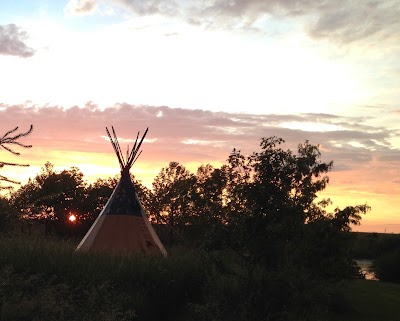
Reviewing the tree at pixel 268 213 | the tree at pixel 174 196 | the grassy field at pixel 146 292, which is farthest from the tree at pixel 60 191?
the tree at pixel 268 213

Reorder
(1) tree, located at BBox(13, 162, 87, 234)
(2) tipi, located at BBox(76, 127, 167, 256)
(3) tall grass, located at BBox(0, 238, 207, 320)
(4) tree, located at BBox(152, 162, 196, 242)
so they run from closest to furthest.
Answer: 1. (3) tall grass, located at BBox(0, 238, 207, 320)
2. (2) tipi, located at BBox(76, 127, 167, 256)
3. (4) tree, located at BBox(152, 162, 196, 242)
4. (1) tree, located at BBox(13, 162, 87, 234)

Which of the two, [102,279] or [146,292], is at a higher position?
[102,279]

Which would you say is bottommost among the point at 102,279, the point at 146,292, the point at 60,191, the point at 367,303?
the point at 367,303

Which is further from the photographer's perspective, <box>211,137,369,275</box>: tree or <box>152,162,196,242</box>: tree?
<box>152,162,196,242</box>: tree

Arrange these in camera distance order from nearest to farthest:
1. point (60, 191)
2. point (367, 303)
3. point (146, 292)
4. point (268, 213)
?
point (268, 213) < point (146, 292) < point (367, 303) < point (60, 191)

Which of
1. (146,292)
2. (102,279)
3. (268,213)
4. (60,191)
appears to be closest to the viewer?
(268,213)

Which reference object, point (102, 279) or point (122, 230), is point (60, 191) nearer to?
point (122, 230)

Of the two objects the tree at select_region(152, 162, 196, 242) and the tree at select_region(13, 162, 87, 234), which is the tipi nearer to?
the tree at select_region(152, 162, 196, 242)

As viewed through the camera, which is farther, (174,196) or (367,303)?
(174,196)

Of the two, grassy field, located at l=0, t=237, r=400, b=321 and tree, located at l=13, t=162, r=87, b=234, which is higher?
tree, located at l=13, t=162, r=87, b=234

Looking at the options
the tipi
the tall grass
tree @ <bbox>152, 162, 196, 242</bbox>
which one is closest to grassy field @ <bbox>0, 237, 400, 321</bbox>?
the tall grass

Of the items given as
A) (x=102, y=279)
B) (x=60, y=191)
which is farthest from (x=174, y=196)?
(x=102, y=279)

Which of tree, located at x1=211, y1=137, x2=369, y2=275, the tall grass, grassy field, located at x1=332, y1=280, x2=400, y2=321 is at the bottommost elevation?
grassy field, located at x1=332, y1=280, x2=400, y2=321

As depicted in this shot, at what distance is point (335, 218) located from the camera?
1415 cm
